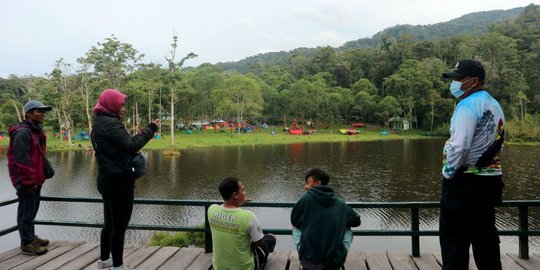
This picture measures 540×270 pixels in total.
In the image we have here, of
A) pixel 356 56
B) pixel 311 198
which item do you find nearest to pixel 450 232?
pixel 311 198

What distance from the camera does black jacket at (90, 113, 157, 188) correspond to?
128 inches

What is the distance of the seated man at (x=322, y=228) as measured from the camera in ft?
9.09

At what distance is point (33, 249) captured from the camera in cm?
405

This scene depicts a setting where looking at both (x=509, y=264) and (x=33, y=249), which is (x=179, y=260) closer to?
(x=33, y=249)

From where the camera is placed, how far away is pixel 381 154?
2945 cm

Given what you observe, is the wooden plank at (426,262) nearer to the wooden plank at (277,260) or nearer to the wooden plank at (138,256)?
the wooden plank at (277,260)

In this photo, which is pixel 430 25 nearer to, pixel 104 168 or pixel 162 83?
pixel 162 83

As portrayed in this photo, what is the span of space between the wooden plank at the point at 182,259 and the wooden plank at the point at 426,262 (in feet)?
7.49

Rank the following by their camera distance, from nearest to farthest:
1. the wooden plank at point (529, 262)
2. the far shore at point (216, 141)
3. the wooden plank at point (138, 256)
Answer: the wooden plank at point (529, 262) < the wooden plank at point (138, 256) < the far shore at point (216, 141)

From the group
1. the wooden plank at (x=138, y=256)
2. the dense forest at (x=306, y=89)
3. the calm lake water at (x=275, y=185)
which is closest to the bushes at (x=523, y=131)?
the dense forest at (x=306, y=89)

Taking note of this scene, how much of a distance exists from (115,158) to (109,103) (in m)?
0.50

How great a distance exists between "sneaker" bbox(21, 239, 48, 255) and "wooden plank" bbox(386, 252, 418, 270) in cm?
374

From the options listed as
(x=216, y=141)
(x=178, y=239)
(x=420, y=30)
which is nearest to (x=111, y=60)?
(x=216, y=141)

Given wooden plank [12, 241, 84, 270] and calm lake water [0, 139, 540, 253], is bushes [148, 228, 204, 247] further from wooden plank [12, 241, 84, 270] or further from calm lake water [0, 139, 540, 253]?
wooden plank [12, 241, 84, 270]
